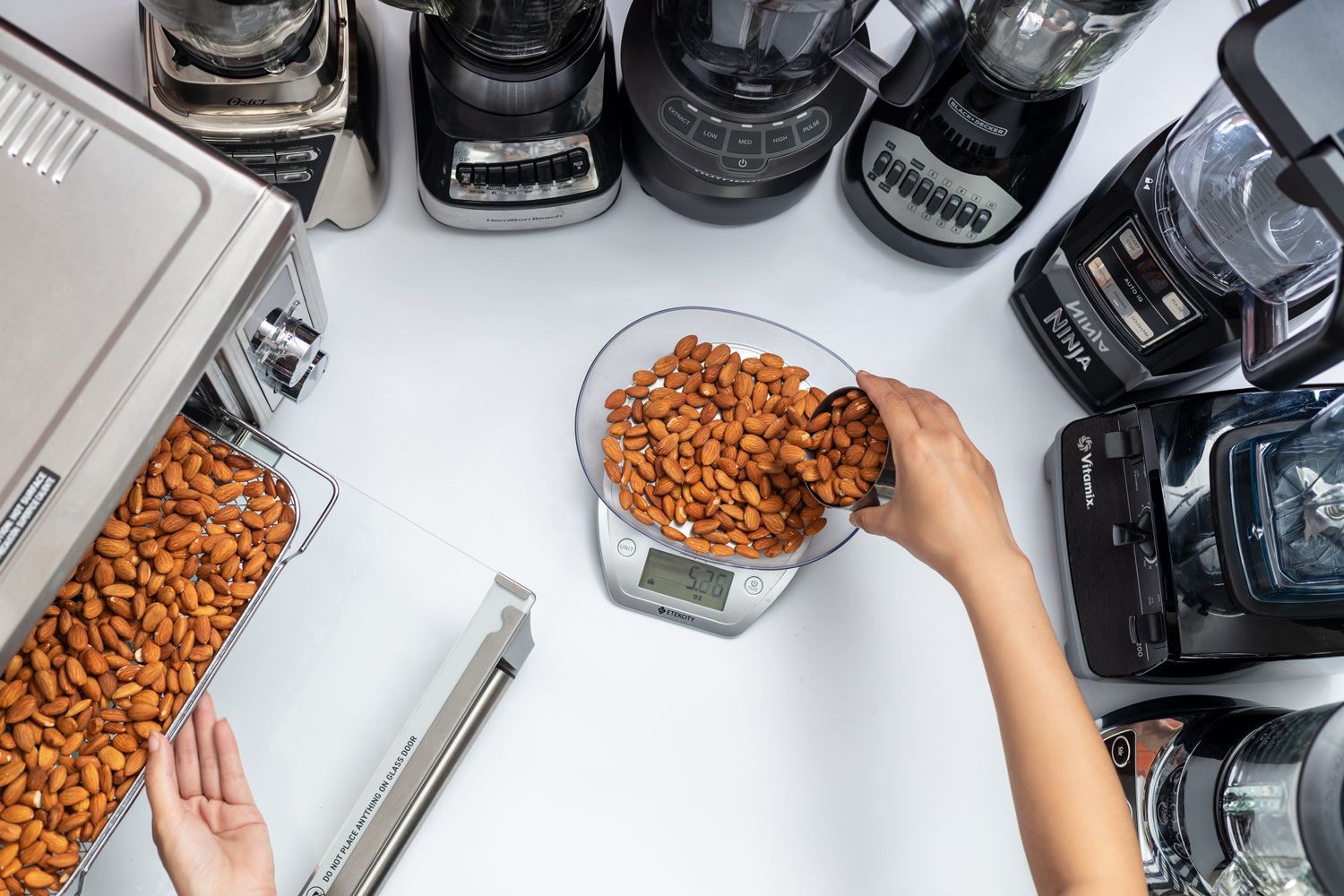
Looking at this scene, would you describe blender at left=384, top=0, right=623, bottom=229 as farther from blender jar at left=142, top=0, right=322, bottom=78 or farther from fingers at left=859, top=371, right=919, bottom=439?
fingers at left=859, top=371, right=919, bottom=439

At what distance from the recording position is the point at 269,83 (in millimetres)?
739

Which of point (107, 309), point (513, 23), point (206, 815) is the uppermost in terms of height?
point (513, 23)

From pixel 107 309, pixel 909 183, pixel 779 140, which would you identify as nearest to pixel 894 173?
pixel 909 183

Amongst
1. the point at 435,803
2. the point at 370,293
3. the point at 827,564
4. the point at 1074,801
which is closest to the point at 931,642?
the point at 827,564

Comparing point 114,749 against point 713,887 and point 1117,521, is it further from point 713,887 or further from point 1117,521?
point 1117,521

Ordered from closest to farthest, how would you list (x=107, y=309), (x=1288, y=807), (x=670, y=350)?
1. (x=107, y=309)
2. (x=1288, y=807)
3. (x=670, y=350)

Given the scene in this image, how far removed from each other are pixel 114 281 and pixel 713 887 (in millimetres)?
615

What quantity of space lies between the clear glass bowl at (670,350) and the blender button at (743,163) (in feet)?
0.39

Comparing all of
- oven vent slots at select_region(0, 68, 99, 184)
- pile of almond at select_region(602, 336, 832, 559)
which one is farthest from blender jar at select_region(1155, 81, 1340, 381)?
oven vent slots at select_region(0, 68, 99, 184)

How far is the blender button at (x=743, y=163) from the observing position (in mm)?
821

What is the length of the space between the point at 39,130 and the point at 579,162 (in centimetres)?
41

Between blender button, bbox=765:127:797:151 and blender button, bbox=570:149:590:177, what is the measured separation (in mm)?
158

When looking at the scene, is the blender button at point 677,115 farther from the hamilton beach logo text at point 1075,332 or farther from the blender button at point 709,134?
the hamilton beach logo text at point 1075,332

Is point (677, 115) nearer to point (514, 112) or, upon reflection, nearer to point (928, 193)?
point (514, 112)
